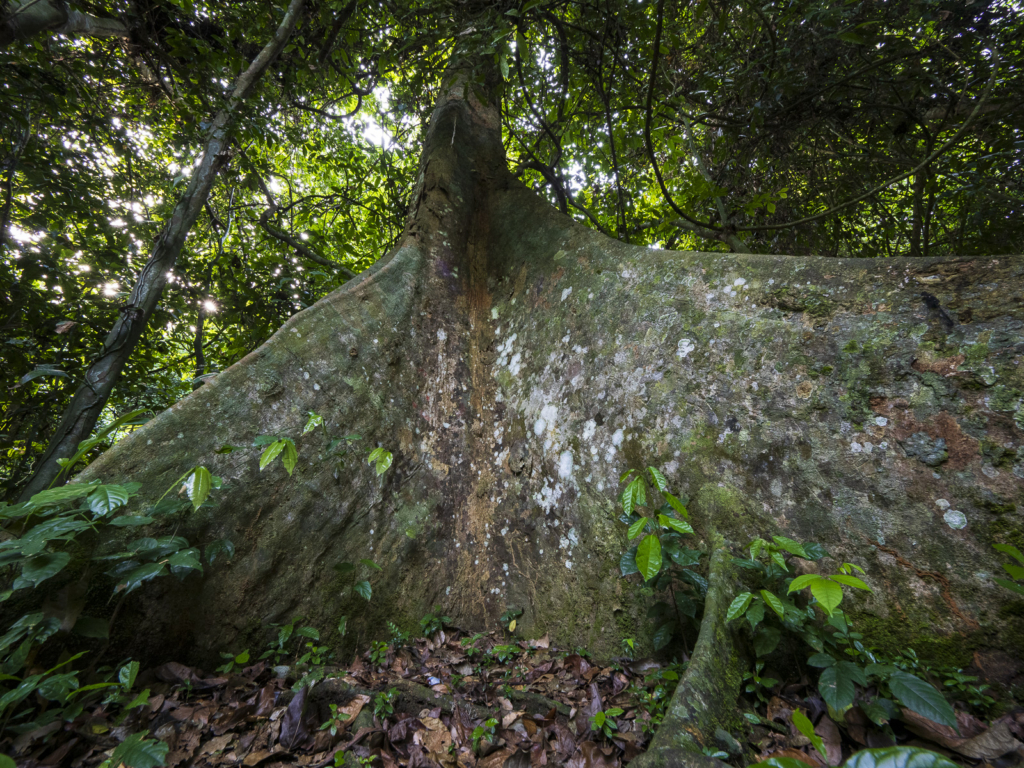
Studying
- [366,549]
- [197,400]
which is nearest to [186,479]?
[197,400]

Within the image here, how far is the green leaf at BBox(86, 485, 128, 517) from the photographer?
163cm

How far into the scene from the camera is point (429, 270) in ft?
11.2

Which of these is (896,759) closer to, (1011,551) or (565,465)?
(1011,551)

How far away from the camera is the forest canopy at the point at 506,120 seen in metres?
3.02

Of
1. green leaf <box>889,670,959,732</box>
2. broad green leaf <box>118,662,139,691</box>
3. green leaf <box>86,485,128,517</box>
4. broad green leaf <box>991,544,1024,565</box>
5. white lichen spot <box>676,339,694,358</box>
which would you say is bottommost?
green leaf <box>889,670,959,732</box>

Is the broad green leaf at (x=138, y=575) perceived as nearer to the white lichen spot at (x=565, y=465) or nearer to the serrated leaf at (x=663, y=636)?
the white lichen spot at (x=565, y=465)

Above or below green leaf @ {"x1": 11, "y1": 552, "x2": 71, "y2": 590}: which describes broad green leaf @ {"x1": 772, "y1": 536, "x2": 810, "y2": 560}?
below

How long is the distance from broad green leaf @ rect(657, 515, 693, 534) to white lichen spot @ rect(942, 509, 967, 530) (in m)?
0.94

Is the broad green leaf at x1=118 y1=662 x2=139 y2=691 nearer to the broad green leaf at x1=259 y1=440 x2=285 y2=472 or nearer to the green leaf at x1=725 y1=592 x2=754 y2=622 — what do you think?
the broad green leaf at x1=259 y1=440 x2=285 y2=472

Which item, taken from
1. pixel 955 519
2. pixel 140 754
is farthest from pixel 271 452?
pixel 955 519

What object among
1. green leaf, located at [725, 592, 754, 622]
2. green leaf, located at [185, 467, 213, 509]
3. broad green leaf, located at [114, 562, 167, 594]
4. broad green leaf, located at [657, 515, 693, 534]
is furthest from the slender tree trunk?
green leaf, located at [725, 592, 754, 622]

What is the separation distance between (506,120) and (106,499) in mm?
5672

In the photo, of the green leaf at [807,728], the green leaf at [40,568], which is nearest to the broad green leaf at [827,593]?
the green leaf at [807,728]

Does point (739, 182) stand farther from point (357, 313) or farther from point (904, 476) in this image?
point (357, 313)
